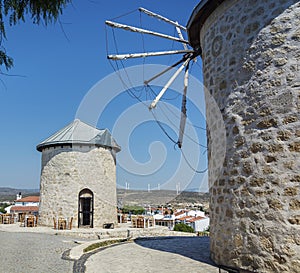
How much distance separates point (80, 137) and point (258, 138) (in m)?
15.1

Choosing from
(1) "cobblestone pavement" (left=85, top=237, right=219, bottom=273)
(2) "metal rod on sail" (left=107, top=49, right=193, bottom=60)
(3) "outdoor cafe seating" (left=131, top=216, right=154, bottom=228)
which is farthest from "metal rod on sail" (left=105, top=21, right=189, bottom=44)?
(3) "outdoor cafe seating" (left=131, top=216, right=154, bottom=228)

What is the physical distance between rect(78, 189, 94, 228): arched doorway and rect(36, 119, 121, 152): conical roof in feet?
9.49

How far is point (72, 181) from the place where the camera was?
17.9m

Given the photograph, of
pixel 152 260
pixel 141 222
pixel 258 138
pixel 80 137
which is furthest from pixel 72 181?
pixel 258 138

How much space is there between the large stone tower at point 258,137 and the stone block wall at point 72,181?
44.3ft

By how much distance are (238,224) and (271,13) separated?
317cm

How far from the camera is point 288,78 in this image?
14.6 ft

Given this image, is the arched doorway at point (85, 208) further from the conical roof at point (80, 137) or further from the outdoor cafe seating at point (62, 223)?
the conical roof at point (80, 137)

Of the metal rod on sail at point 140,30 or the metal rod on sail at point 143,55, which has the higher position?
the metal rod on sail at point 140,30

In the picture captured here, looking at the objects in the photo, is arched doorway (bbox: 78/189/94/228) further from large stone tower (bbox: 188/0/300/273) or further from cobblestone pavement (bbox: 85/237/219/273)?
large stone tower (bbox: 188/0/300/273)

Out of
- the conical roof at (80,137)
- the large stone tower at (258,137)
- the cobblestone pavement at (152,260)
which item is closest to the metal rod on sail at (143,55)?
the large stone tower at (258,137)

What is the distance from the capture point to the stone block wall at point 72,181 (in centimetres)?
1791

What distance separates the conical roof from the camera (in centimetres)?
1841

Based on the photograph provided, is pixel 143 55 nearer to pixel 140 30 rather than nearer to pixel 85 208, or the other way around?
pixel 140 30
